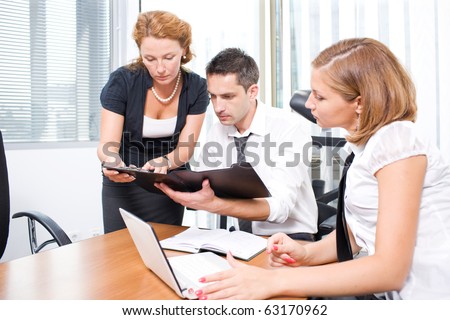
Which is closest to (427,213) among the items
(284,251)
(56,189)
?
(284,251)

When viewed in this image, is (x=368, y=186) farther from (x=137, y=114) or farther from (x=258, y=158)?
(x=137, y=114)

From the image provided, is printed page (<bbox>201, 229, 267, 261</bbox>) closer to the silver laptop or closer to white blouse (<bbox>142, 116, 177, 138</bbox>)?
the silver laptop

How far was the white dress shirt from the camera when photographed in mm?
1560

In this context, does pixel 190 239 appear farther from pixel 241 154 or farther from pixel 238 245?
pixel 241 154

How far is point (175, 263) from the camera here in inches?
41.2

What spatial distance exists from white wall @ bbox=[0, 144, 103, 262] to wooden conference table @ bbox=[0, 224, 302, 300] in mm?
1416

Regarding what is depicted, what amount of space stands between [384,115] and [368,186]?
0.17 metres

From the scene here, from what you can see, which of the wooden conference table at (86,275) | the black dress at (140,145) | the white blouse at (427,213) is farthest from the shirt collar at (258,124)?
the white blouse at (427,213)

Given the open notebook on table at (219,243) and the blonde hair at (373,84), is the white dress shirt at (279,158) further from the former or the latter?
the blonde hair at (373,84)

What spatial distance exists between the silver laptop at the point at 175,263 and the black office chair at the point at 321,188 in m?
0.73

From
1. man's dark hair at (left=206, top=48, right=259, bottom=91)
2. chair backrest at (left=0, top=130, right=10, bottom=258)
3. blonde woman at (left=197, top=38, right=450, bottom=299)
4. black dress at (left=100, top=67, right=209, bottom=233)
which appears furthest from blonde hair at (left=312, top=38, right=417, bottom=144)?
chair backrest at (left=0, top=130, right=10, bottom=258)

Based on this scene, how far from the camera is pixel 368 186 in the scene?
98cm

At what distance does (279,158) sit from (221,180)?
502 millimetres

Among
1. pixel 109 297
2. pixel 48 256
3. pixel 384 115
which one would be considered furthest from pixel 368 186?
pixel 48 256
